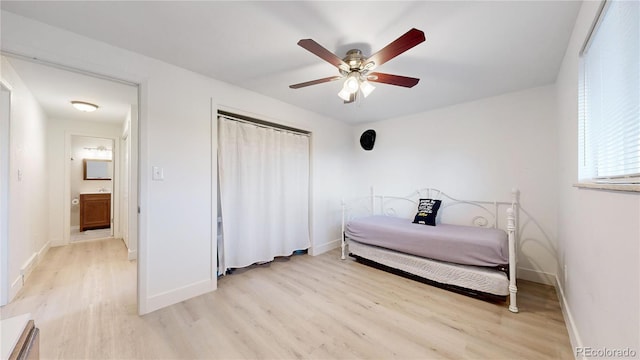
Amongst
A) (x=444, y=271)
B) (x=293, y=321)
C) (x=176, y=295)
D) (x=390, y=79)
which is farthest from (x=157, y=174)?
(x=444, y=271)

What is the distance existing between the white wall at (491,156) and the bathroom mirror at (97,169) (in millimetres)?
6751

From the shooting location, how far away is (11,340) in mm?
564

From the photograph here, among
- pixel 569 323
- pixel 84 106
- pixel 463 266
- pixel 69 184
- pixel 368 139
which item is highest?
pixel 84 106

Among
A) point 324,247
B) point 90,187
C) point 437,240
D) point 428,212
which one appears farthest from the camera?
point 90,187

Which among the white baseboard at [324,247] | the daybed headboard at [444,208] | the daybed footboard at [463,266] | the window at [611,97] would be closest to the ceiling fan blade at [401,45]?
the window at [611,97]

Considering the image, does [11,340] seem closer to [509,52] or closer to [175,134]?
[175,134]

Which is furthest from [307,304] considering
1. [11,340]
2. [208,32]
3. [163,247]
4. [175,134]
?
[208,32]

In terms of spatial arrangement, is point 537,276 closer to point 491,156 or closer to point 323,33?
point 491,156

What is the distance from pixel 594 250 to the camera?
3.99 ft

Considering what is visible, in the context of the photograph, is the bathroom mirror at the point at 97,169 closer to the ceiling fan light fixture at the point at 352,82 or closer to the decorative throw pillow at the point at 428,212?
the ceiling fan light fixture at the point at 352,82

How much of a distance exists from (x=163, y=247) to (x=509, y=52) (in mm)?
3502

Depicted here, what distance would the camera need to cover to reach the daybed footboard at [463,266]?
2035 millimetres

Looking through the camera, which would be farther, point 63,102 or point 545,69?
point 63,102

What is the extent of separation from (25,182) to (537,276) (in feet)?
19.9
